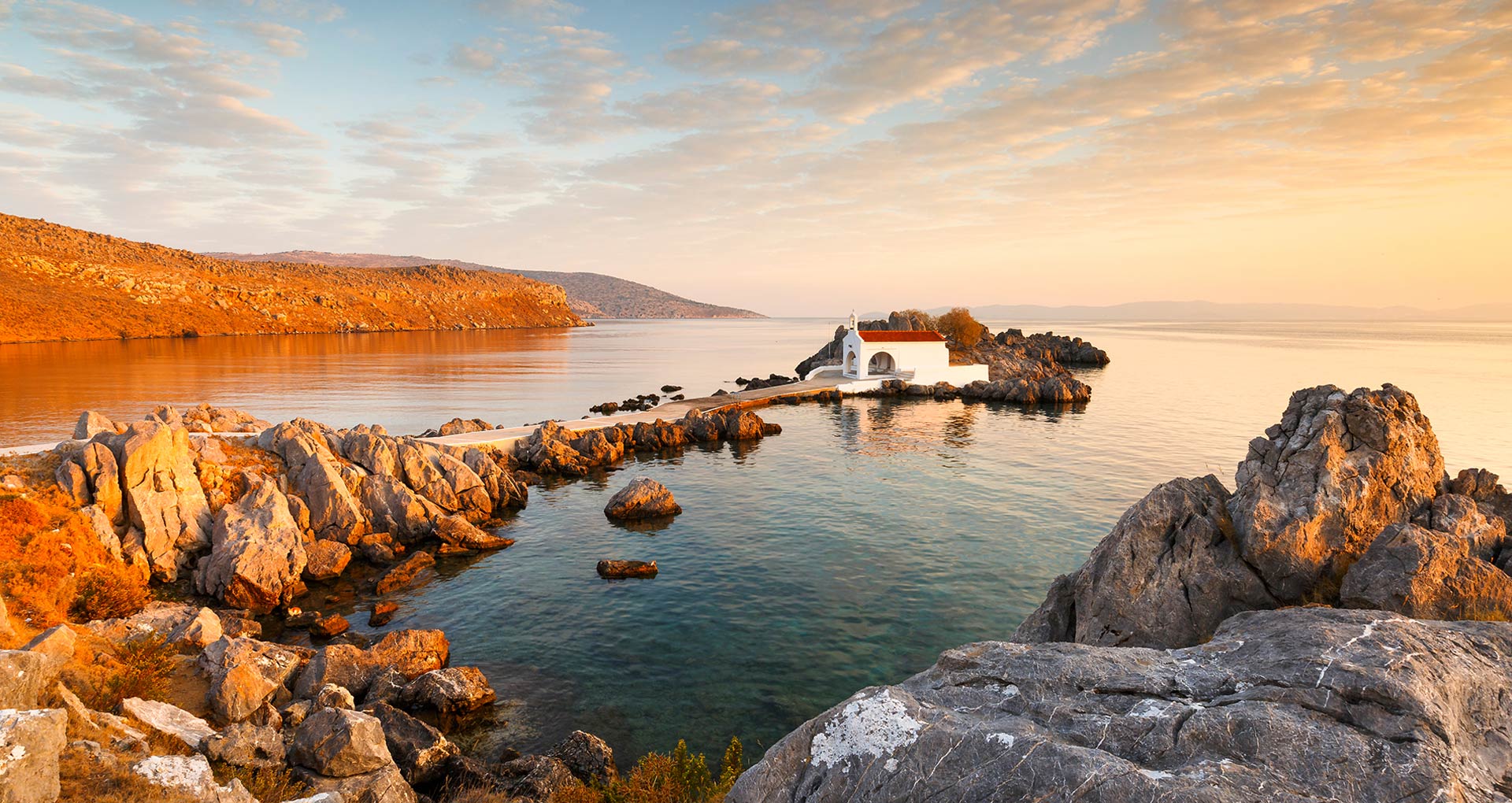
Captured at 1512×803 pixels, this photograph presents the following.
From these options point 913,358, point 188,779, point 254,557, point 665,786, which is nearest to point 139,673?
point 188,779

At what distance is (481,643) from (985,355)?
309 feet

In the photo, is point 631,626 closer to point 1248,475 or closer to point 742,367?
point 1248,475

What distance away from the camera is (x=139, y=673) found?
48.4ft

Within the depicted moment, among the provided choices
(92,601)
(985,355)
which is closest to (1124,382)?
(985,355)

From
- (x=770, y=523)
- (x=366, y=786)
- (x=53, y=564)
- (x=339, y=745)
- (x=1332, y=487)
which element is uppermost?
(x=1332, y=487)

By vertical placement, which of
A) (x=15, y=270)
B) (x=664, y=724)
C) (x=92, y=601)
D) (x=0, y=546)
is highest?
(x=15, y=270)

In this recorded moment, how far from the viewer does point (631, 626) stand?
72.5 feet

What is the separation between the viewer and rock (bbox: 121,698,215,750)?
474 inches

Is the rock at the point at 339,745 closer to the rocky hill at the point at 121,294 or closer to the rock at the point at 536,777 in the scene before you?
the rock at the point at 536,777

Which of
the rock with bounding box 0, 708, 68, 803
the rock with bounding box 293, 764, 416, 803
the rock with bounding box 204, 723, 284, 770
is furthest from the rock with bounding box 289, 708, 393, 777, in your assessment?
the rock with bounding box 0, 708, 68, 803

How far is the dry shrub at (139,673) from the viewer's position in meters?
13.3

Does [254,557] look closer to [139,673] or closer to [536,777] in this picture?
[139,673]

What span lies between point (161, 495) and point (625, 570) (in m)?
18.3

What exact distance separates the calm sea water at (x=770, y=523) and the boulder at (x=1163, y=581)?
6.29m
